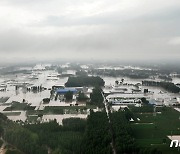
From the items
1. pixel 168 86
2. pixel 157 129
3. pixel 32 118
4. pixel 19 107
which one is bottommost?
pixel 157 129

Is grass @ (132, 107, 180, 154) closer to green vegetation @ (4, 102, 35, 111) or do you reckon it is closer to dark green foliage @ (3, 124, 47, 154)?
dark green foliage @ (3, 124, 47, 154)

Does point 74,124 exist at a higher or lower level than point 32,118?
higher

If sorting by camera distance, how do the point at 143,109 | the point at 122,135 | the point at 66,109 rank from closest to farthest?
the point at 122,135 < the point at 143,109 < the point at 66,109

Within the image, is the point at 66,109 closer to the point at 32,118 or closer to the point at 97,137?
the point at 32,118

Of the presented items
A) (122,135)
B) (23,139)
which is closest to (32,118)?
(23,139)

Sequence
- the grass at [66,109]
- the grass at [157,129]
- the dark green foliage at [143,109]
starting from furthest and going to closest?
the dark green foliage at [143,109] → the grass at [66,109] → the grass at [157,129]

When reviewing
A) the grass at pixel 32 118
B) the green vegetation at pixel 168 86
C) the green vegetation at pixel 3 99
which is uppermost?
the green vegetation at pixel 168 86

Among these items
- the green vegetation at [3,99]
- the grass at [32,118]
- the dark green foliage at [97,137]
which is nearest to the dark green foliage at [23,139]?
the dark green foliage at [97,137]

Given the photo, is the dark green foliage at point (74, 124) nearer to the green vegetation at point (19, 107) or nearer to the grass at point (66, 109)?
the grass at point (66, 109)

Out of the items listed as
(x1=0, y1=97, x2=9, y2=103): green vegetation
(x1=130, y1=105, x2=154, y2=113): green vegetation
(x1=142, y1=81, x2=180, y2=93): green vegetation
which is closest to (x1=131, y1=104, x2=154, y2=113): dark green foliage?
(x1=130, y1=105, x2=154, y2=113): green vegetation
